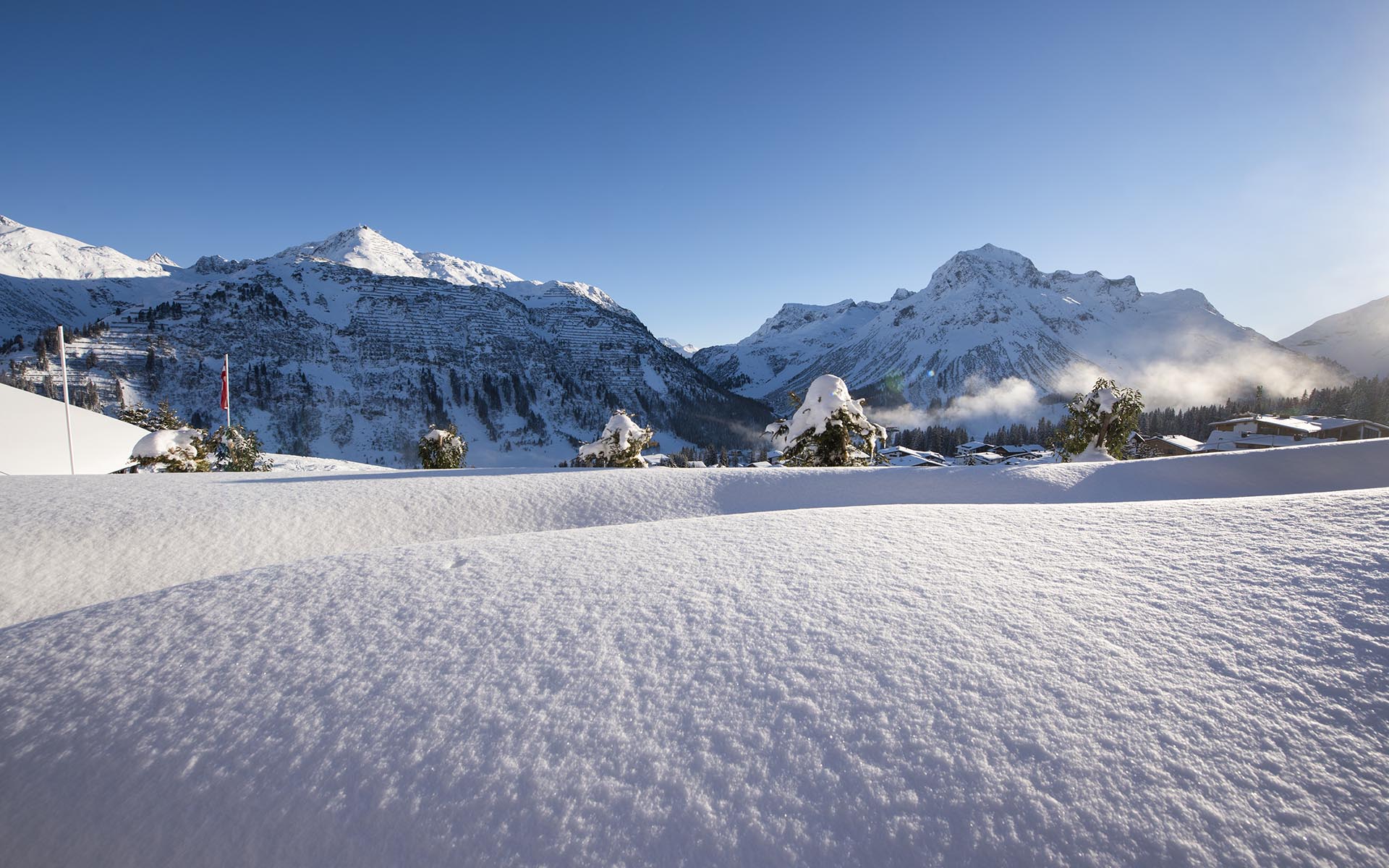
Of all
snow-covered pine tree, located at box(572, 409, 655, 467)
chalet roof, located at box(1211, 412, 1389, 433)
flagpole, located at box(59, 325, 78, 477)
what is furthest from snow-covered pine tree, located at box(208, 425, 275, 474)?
chalet roof, located at box(1211, 412, 1389, 433)

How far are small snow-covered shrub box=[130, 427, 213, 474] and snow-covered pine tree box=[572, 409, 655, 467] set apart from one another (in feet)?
42.5

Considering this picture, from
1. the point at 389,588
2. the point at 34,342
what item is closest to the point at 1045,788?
the point at 389,588

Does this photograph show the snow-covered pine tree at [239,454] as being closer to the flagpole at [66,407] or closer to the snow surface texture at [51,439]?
the snow surface texture at [51,439]

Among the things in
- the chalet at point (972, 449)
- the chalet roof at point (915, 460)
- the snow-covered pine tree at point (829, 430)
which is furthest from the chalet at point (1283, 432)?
the snow-covered pine tree at point (829, 430)

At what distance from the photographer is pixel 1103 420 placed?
1842 cm

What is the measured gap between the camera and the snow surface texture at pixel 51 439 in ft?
49.1

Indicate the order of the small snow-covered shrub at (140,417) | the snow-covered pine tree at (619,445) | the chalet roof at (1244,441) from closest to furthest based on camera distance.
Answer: the snow-covered pine tree at (619,445) < the small snow-covered shrub at (140,417) < the chalet roof at (1244,441)

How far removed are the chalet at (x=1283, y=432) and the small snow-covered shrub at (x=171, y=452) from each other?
68953 mm

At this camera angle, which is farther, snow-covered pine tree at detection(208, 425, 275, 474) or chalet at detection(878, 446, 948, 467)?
chalet at detection(878, 446, 948, 467)

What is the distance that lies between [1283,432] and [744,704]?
72.0 m

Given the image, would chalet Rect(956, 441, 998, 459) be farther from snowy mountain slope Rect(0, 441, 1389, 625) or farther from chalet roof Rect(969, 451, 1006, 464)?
snowy mountain slope Rect(0, 441, 1389, 625)

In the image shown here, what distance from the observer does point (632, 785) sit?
6.92 ft

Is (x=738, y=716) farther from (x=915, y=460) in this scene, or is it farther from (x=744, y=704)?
(x=915, y=460)

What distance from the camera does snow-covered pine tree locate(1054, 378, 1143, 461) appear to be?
18.3m
